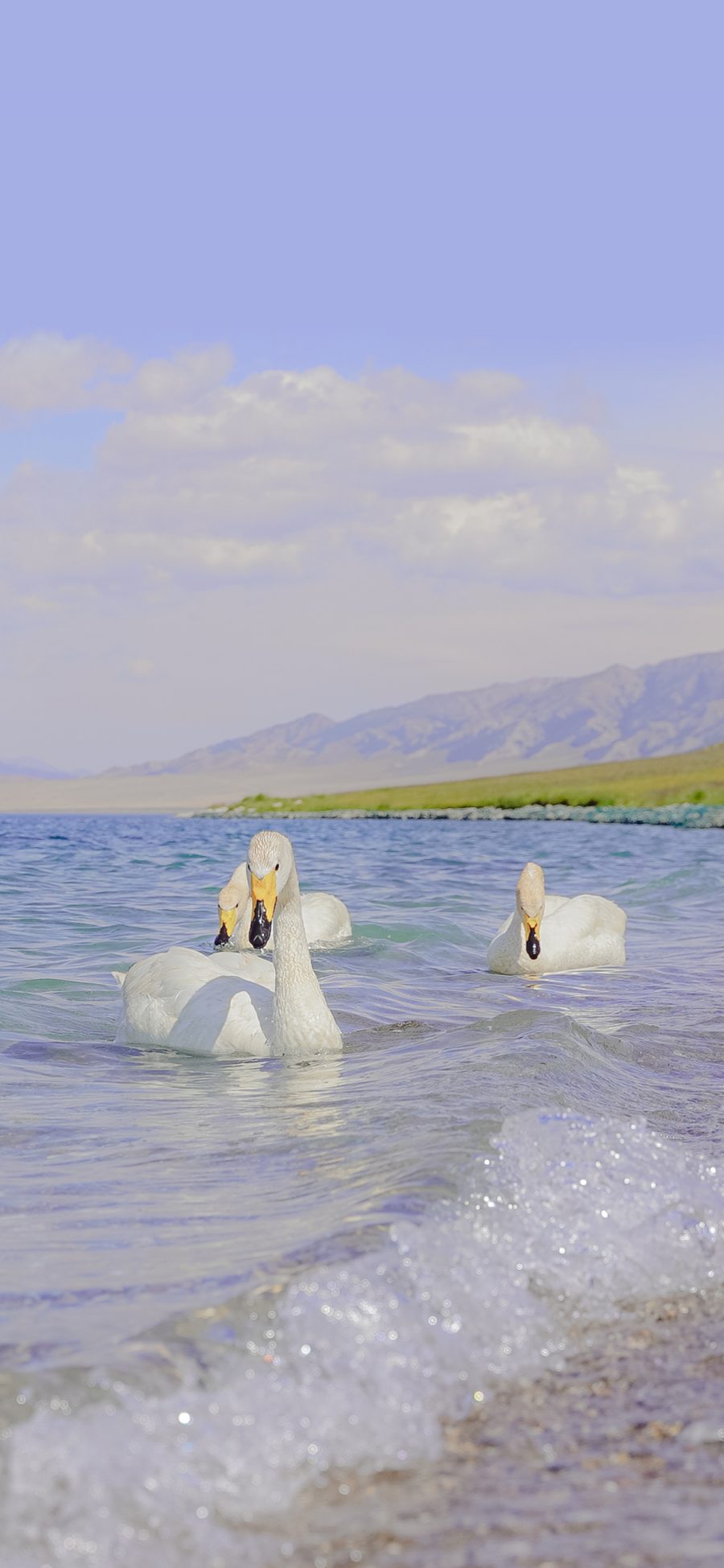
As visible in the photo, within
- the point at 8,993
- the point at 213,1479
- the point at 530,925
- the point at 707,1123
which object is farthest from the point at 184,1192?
the point at 530,925

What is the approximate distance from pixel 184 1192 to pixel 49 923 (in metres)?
9.89

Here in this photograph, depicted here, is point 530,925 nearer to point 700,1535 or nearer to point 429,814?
point 700,1535

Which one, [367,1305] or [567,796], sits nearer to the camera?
[367,1305]

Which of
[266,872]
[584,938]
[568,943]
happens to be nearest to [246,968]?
[266,872]

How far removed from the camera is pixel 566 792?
8025 centimetres

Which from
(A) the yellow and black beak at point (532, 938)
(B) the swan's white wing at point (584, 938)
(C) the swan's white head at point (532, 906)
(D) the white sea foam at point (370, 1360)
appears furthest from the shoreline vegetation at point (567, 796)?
(D) the white sea foam at point (370, 1360)

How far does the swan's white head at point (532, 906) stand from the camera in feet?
40.8

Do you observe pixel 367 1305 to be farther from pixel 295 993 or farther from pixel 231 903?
pixel 231 903

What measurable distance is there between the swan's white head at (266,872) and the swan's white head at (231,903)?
3.56 meters

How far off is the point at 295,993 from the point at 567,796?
68572 millimetres

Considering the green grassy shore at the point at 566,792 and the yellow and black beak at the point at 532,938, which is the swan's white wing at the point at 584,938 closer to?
the yellow and black beak at the point at 532,938

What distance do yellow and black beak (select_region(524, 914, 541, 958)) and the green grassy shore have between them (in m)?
54.0

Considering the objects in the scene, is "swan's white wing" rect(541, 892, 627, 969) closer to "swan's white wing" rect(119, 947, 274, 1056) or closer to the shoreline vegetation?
"swan's white wing" rect(119, 947, 274, 1056)

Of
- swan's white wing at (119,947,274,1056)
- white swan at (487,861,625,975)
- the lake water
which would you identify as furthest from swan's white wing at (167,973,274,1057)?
white swan at (487,861,625,975)
